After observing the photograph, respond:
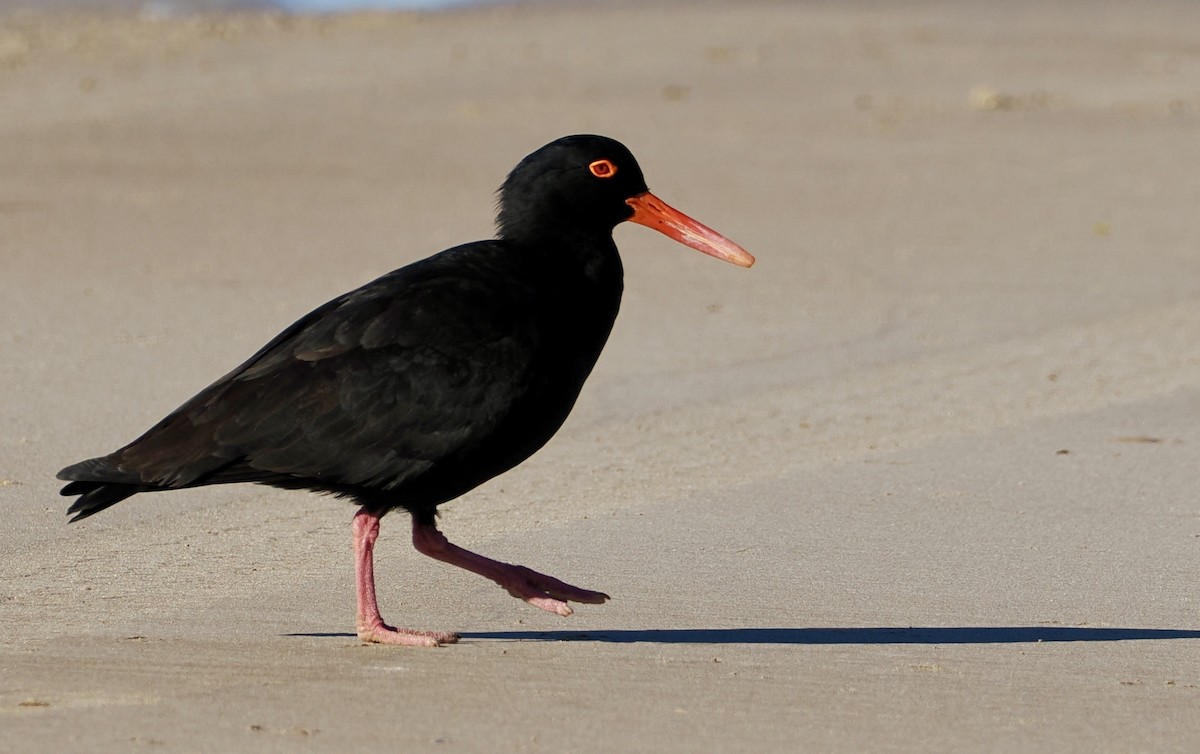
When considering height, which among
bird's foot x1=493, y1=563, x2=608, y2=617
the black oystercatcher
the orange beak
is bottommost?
bird's foot x1=493, y1=563, x2=608, y2=617

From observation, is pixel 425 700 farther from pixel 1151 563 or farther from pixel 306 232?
pixel 306 232

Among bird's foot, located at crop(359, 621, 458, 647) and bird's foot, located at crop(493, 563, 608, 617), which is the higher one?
bird's foot, located at crop(493, 563, 608, 617)

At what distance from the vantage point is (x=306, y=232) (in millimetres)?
14078

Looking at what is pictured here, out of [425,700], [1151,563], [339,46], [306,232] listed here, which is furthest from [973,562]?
[339,46]

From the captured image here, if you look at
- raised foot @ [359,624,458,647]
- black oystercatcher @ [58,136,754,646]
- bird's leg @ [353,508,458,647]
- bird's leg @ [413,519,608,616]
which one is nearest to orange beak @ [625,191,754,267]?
black oystercatcher @ [58,136,754,646]

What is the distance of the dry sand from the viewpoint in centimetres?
511

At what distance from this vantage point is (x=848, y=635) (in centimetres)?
582

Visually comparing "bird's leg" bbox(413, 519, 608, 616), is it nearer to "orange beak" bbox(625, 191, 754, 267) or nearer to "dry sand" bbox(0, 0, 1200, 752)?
"dry sand" bbox(0, 0, 1200, 752)

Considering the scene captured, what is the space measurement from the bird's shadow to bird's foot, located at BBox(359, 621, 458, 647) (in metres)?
0.16

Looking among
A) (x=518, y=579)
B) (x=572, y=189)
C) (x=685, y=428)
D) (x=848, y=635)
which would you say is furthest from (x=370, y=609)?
(x=685, y=428)

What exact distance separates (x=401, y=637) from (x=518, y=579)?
0.43 meters

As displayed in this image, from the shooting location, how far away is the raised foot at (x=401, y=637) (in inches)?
220

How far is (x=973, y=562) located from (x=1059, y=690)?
59.3 inches

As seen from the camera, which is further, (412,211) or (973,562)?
(412,211)
